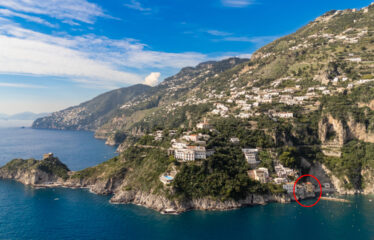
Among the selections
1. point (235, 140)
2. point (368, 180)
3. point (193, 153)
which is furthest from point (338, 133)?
point (193, 153)

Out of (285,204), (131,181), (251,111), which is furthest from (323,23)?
(131,181)

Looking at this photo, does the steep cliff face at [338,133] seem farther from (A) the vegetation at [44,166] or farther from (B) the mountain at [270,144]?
(A) the vegetation at [44,166]

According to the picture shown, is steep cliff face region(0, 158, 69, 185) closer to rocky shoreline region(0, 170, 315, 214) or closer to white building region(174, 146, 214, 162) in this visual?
rocky shoreline region(0, 170, 315, 214)

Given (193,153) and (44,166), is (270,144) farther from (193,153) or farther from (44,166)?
(44,166)

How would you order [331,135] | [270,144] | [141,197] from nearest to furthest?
[141,197] → [270,144] → [331,135]

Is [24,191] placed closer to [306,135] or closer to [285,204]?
[285,204]

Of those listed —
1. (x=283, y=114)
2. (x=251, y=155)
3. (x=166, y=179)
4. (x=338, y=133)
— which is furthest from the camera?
(x=283, y=114)

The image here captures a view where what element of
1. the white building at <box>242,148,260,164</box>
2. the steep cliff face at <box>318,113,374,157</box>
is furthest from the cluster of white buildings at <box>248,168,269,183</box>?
the steep cliff face at <box>318,113,374,157</box>

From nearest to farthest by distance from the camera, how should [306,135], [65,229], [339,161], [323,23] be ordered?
[65,229], [339,161], [306,135], [323,23]

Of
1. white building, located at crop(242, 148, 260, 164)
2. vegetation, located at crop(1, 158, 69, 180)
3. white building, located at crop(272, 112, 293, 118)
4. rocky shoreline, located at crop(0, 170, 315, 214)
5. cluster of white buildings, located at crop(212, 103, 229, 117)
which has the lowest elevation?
rocky shoreline, located at crop(0, 170, 315, 214)
